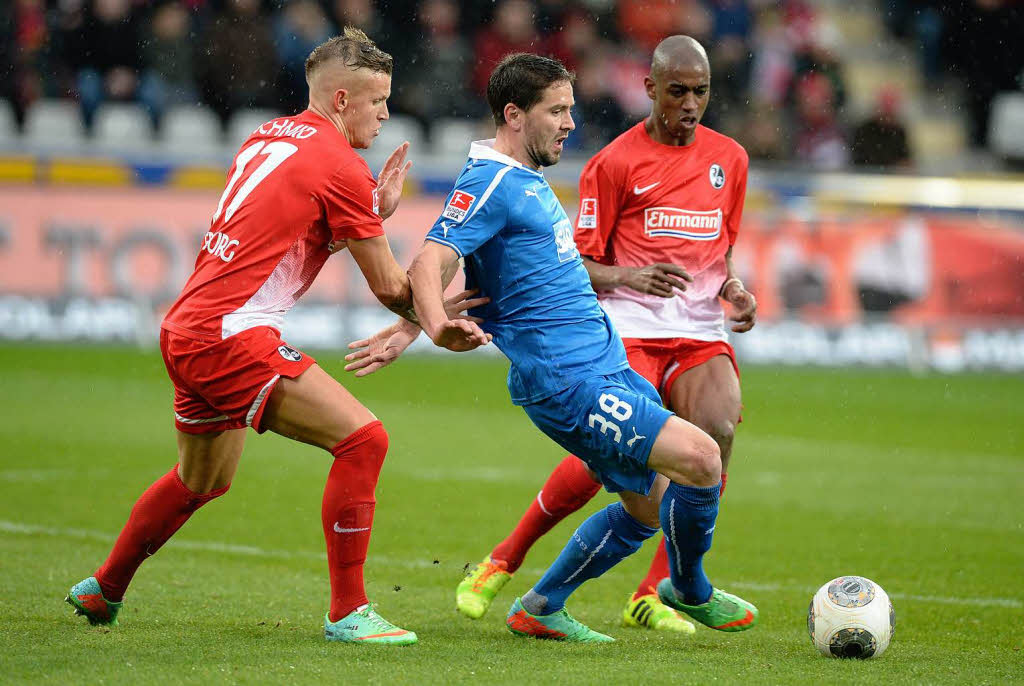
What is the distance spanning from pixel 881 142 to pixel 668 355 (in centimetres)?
1445

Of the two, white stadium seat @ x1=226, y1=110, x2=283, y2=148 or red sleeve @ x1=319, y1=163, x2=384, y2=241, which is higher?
white stadium seat @ x1=226, y1=110, x2=283, y2=148

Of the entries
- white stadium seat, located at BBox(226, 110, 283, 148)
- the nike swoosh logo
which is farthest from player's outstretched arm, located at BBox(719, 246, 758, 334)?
white stadium seat, located at BBox(226, 110, 283, 148)

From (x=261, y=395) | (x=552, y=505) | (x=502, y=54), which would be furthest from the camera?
(x=502, y=54)

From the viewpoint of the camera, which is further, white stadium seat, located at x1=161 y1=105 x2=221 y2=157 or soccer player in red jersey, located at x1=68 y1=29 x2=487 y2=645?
white stadium seat, located at x1=161 y1=105 x2=221 y2=157

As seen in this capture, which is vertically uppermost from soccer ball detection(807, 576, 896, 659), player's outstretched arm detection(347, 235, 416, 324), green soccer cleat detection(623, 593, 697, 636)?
player's outstretched arm detection(347, 235, 416, 324)

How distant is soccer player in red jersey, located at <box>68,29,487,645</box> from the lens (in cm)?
508

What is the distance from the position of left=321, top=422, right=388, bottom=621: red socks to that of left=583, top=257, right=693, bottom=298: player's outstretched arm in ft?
4.61

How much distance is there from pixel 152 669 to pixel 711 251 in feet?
10.3

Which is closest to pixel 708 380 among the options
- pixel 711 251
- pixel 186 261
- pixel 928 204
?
pixel 711 251

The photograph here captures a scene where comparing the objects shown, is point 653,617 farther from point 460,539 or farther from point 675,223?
point 460,539

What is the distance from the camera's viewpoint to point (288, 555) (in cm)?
730

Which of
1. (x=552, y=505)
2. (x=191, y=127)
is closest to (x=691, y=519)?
(x=552, y=505)

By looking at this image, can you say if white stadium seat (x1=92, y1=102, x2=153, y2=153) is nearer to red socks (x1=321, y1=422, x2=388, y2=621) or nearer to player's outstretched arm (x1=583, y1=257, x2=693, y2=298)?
player's outstretched arm (x1=583, y1=257, x2=693, y2=298)

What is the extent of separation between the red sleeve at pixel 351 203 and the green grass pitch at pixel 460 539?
4.98 ft
